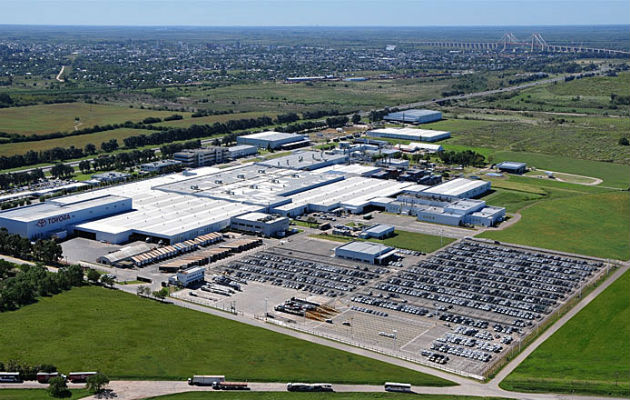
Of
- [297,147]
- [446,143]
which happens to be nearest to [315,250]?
[297,147]

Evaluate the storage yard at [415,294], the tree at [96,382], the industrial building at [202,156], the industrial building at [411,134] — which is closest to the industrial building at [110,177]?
the industrial building at [202,156]

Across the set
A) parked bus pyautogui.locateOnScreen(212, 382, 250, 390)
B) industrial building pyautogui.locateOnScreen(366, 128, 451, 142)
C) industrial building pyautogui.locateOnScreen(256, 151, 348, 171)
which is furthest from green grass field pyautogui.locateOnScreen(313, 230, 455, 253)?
industrial building pyautogui.locateOnScreen(366, 128, 451, 142)

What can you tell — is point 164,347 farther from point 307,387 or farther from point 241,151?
point 241,151

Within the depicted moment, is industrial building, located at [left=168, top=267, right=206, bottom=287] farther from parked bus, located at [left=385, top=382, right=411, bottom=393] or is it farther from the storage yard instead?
parked bus, located at [left=385, top=382, right=411, bottom=393]

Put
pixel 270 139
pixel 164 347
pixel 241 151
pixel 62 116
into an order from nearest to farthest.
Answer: pixel 164 347 < pixel 241 151 < pixel 270 139 < pixel 62 116

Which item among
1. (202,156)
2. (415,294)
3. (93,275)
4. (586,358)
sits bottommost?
(586,358)

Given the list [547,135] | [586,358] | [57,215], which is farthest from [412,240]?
[547,135]
